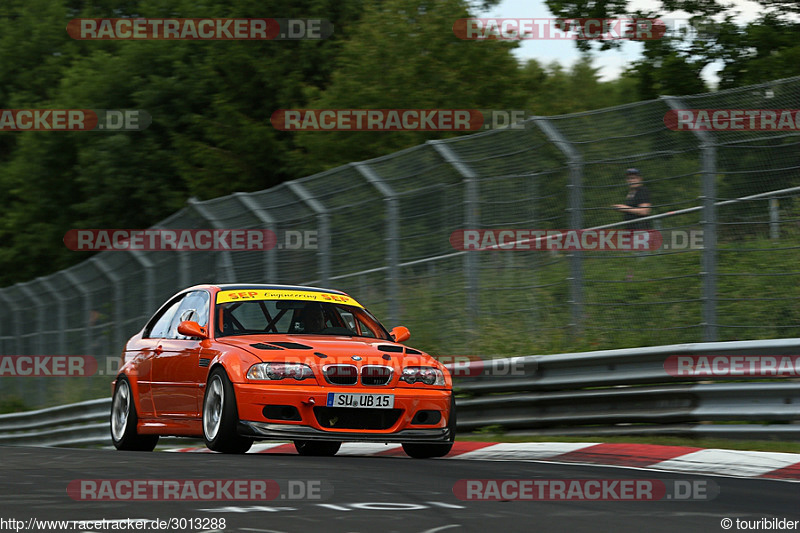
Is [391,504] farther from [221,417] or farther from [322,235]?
[322,235]

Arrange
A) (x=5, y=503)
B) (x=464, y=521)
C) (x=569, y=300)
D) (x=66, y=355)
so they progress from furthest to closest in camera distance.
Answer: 1. (x=66, y=355)
2. (x=569, y=300)
3. (x=5, y=503)
4. (x=464, y=521)

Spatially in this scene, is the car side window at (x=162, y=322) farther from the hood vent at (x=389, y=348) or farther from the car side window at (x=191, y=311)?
the hood vent at (x=389, y=348)

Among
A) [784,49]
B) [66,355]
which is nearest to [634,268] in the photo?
[66,355]

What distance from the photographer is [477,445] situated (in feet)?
33.6

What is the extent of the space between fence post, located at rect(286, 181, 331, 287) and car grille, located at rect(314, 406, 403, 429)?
5.36m

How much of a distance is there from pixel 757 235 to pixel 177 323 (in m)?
4.74

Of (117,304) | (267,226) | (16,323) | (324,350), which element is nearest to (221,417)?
(324,350)

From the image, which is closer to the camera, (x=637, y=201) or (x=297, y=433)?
(x=297, y=433)

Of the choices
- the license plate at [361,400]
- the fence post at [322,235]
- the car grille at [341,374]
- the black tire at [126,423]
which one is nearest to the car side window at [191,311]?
the black tire at [126,423]

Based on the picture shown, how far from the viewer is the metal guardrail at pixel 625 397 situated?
8625mm

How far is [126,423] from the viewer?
37.0 ft

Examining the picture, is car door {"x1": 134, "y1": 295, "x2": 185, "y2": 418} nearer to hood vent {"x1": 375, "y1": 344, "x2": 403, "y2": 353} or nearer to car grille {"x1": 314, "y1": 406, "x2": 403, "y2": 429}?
hood vent {"x1": 375, "y1": 344, "x2": 403, "y2": 353}

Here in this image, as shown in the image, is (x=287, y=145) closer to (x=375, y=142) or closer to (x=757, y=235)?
(x=375, y=142)

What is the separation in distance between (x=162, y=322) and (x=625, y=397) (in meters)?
4.13
